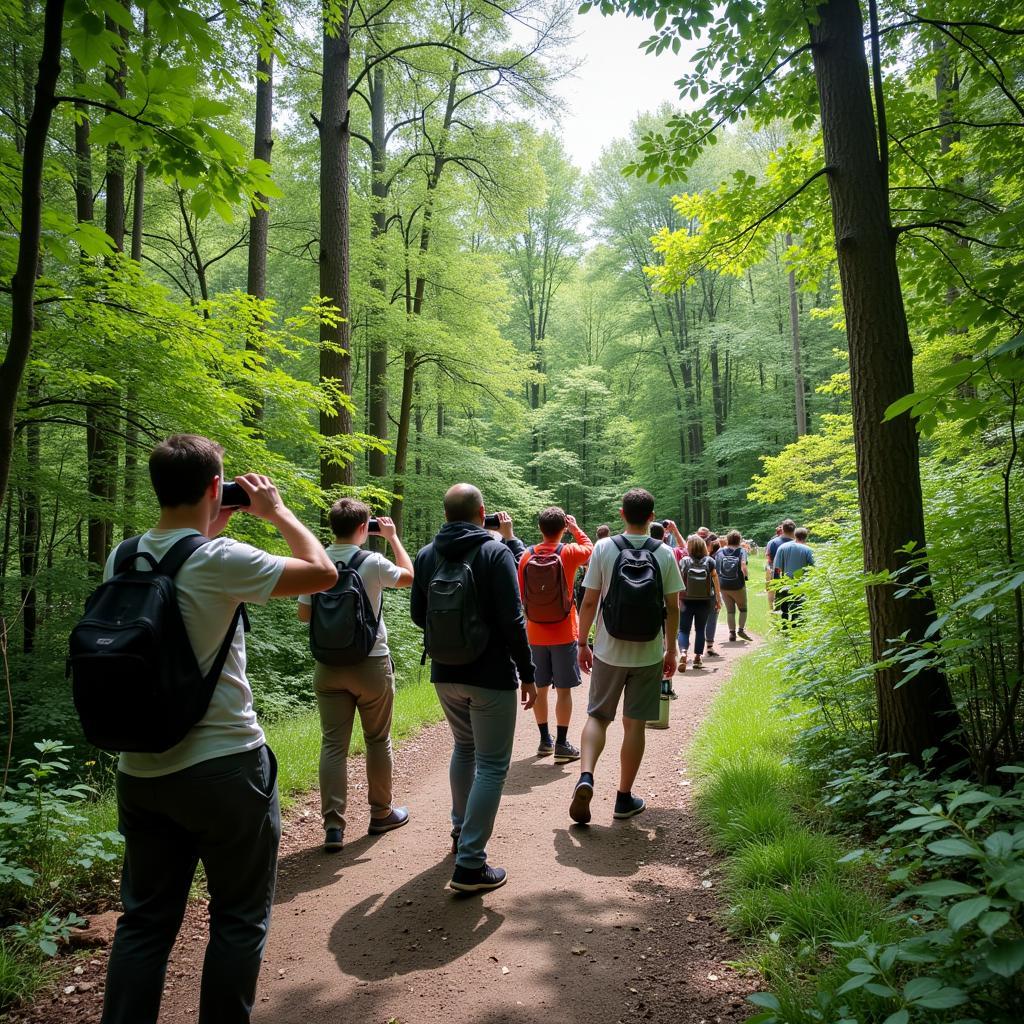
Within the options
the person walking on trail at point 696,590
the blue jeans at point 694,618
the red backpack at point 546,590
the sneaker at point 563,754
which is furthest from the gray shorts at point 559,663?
the blue jeans at point 694,618

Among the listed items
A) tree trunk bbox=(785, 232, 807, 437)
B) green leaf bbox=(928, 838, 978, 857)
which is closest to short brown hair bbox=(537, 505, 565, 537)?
green leaf bbox=(928, 838, 978, 857)

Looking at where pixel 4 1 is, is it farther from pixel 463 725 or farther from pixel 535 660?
pixel 535 660

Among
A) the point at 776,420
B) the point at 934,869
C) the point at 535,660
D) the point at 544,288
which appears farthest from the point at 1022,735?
the point at 544,288

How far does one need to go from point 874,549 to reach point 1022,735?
1.19 meters

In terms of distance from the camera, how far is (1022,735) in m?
3.35

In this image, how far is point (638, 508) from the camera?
4.48 metres

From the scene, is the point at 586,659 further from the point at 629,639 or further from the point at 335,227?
the point at 335,227

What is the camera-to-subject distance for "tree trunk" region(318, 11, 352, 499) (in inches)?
316

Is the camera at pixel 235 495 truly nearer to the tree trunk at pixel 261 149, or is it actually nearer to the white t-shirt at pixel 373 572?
the white t-shirt at pixel 373 572

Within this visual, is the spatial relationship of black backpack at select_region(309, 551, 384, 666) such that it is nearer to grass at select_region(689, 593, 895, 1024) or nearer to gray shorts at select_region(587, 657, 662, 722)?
gray shorts at select_region(587, 657, 662, 722)

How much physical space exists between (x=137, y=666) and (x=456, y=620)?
5.85 ft

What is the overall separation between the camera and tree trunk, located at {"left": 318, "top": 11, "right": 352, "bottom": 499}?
581 cm

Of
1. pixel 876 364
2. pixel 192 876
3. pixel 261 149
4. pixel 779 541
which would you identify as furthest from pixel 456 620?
pixel 261 149

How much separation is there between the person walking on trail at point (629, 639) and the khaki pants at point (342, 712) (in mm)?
1398
